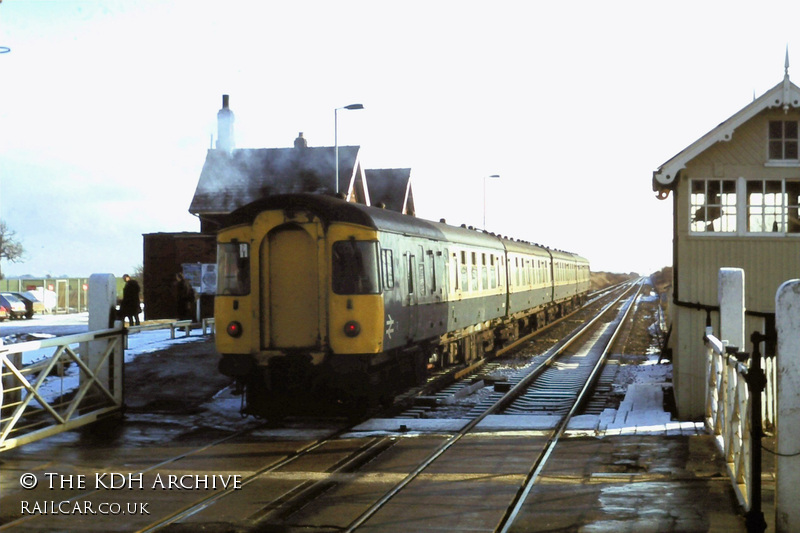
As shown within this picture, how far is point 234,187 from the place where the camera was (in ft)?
133

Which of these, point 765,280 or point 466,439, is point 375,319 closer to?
point 466,439

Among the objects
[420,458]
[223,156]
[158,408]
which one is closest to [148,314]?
[223,156]

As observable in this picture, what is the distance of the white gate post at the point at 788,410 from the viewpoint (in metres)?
6.51

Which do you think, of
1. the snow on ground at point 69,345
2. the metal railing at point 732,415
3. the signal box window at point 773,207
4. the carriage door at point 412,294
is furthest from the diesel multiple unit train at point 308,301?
the signal box window at point 773,207

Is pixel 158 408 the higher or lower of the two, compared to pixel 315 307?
lower

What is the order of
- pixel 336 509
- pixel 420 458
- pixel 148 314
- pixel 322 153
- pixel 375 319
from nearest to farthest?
pixel 336 509 < pixel 420 458 < pixel 375 319 < pixel 148 314 < pixel 322 153

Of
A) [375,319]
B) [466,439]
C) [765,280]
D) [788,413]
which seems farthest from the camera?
[765,280]

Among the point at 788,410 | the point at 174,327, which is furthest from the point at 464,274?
the point at 788,410

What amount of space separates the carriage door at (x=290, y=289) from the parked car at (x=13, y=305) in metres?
27.4

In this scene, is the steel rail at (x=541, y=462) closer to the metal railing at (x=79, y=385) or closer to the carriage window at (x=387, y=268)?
the carriage window at (x=387, y=268)

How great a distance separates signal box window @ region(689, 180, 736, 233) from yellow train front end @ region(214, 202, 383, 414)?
4502 millimetres

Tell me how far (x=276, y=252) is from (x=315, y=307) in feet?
2.95

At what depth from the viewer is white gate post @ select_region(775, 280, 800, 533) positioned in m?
6.51

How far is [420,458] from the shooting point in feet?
32.0
